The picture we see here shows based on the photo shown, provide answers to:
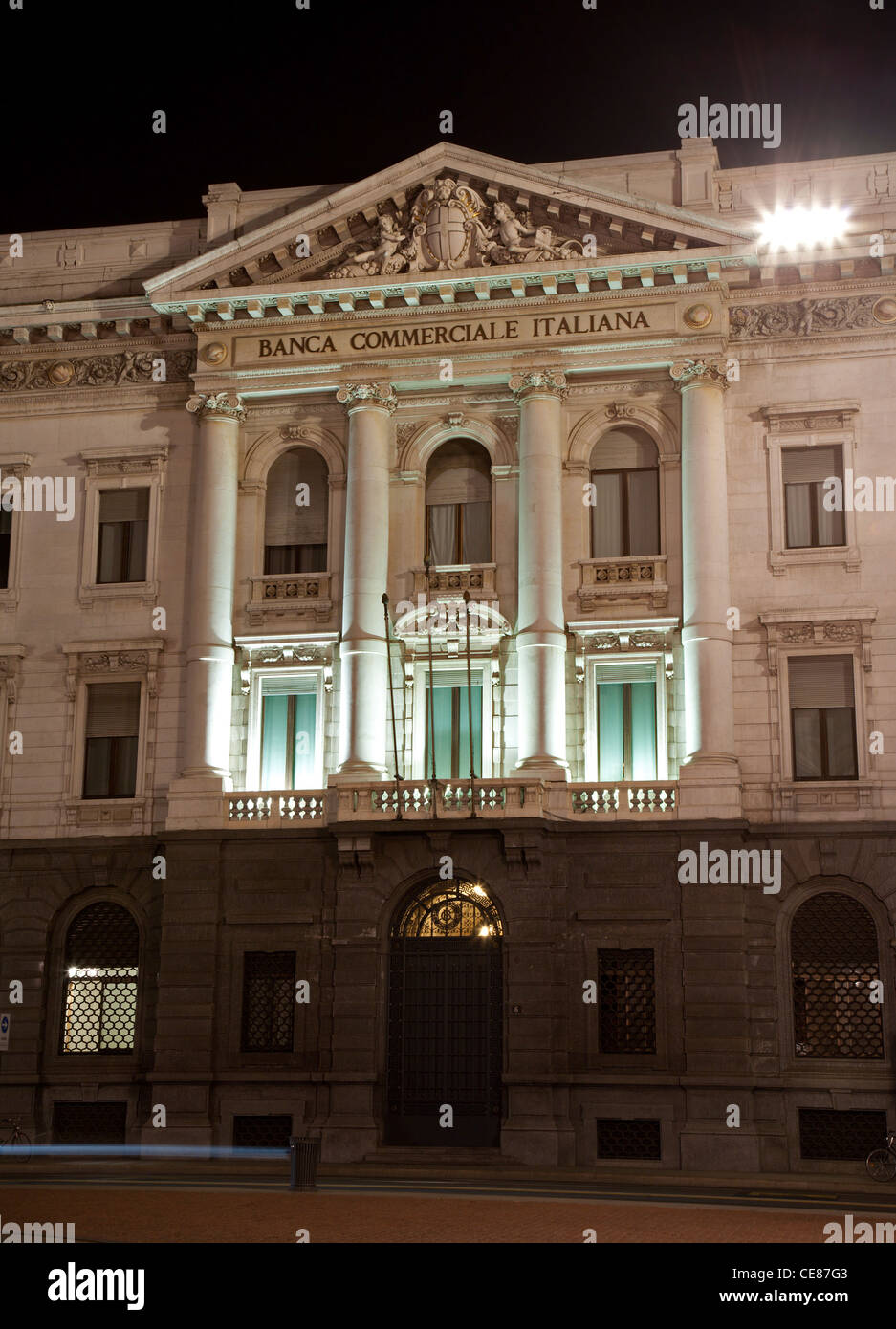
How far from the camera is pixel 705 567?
117ft

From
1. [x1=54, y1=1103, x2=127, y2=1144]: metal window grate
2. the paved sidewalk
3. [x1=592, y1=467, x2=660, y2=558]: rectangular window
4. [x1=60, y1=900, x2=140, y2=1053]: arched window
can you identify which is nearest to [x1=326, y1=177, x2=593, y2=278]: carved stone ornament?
[x1=592, y1=467, x2=660, y2=558]: rectangular window

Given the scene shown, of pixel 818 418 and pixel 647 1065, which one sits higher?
pixel 818 418

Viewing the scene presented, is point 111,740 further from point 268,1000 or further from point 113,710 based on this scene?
point 268,1000

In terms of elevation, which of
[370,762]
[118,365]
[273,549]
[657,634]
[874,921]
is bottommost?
[874,921]

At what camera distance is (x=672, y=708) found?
35.8 m

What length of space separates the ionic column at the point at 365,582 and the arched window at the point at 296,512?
3.80ft

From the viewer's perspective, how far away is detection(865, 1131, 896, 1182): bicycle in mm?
31438

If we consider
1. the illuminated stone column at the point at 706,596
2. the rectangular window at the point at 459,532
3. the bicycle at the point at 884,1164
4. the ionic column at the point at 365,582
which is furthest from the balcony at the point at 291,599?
the bicycle at the point at 884,1164

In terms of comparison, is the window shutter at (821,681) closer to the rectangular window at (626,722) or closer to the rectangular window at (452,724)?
the rectangular window at (626,722)

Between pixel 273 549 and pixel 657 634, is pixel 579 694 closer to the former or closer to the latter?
pixel 657 634

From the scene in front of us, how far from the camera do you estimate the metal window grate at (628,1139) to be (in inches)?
1309
